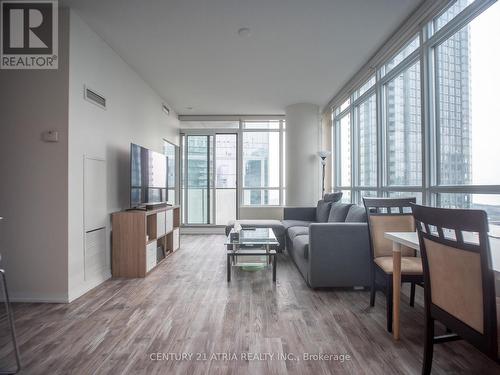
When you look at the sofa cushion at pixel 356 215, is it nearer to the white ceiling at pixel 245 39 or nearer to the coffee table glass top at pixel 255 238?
the coffee table glass top at pixel 255 238

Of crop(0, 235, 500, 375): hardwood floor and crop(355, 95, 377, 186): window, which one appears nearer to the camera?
crop(0, 235, 500, 375): hardwood floor

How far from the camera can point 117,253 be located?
3.30m

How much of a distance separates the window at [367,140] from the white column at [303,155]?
1.23 m

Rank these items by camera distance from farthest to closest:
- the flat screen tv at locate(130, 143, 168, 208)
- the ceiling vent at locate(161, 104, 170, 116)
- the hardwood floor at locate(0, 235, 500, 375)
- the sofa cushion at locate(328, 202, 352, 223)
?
the ceiling vent at locate(161, 104, 170, 116) < the sofa cushion at locate(328, 202, 352, 223) < the flat screen tv at locate(130, 143, 168, 208) < the hardwood floor at locate(0, 235, 500, 375)

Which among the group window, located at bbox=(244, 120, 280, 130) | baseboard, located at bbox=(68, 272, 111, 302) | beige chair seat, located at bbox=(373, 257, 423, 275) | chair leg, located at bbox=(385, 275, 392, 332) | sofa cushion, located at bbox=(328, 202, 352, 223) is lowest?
baseboard, located at bbox=(68, 272, 111, 302)

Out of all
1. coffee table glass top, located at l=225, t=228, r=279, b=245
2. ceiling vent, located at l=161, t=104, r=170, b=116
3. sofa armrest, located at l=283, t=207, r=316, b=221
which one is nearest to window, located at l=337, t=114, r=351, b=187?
sofa armrest, located at l=283, t=207, r=316, b=221

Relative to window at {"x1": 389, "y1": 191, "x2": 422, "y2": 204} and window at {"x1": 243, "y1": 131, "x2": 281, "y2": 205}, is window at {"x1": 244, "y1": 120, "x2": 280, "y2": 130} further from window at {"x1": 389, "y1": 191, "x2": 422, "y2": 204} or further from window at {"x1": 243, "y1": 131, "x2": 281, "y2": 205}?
window at {"x1": 389, "y1": 191, "x2": 422, "y2": 204}

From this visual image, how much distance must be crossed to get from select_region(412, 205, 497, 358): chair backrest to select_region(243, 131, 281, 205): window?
5.10 m

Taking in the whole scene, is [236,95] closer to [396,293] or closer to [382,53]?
[382,53]

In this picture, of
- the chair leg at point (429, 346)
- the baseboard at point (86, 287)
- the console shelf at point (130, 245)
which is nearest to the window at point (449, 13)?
the chair leg at point (429, 346)

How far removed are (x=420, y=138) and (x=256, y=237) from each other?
2148 millimetres

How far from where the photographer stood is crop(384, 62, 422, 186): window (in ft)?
9.52

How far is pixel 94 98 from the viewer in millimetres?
2973

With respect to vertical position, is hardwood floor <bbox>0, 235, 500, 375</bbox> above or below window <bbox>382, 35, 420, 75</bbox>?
below
